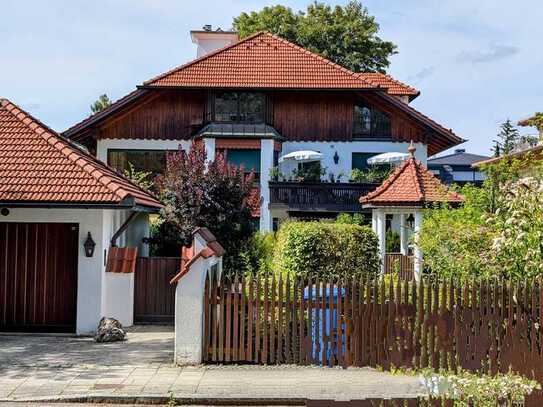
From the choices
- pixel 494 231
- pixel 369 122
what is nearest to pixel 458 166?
pixel 369 122

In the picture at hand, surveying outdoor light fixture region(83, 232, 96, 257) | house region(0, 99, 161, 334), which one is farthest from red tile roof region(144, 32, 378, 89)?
outdoor light fixture region(83, 232, 96, 257)

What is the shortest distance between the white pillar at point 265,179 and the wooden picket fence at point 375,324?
18.8 metres

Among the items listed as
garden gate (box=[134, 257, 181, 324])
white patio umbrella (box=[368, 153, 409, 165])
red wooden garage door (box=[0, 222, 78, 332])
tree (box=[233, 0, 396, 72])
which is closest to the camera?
red wooden garage door (box=[0, 222, 78, 332])

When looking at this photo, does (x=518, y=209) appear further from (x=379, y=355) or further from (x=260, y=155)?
(x=260, y=155)

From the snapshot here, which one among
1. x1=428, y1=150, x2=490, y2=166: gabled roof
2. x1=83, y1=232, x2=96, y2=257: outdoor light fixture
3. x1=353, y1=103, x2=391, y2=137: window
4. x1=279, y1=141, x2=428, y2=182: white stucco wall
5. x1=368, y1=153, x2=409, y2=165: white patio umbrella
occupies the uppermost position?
x1=428, y1=150, x2=490, y2=166: gabled roof

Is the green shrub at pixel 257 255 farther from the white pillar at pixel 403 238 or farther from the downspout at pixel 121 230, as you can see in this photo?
the white pillar at pixel 403 238

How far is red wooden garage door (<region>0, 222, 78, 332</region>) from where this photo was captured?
50.2 feet

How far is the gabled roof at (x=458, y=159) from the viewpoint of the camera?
261 feet

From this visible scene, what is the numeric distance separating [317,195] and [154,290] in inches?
546

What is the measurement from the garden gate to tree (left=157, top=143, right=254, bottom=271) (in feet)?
7.30

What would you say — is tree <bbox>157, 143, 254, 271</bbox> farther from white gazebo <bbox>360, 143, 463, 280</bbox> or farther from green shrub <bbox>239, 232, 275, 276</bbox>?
white gazebo <bbox>360, 143, 463, 280</bbox>

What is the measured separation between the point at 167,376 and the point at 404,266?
10.8 metres

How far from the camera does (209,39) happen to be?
40875 millimetres

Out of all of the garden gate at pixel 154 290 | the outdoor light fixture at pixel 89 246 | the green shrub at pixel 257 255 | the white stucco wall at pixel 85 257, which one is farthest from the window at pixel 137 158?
the outdoor light fixture at pixel 89 246
